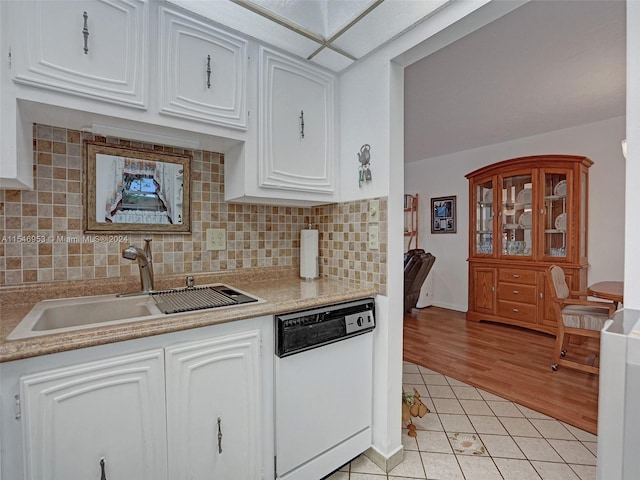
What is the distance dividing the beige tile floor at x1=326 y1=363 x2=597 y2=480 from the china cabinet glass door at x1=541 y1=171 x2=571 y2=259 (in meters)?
2.22

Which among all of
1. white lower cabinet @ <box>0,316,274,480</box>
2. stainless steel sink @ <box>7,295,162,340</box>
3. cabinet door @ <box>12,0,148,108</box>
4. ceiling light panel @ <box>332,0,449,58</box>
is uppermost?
ceiling light panel @ <box>332,0,449,58</box>

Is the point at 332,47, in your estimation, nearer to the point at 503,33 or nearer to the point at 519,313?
the point at 503,33

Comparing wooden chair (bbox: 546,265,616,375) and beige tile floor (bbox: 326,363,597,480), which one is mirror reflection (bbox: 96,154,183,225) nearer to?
beige tile floor (bbox: 326,363,597,480)

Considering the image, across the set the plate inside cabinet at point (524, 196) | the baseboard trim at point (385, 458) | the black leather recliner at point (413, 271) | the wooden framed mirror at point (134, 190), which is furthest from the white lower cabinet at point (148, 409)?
the plate inside cabinet at point (524, 196)

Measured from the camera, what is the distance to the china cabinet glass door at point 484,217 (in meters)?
4.11

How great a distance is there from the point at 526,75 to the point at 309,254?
7.55 feet

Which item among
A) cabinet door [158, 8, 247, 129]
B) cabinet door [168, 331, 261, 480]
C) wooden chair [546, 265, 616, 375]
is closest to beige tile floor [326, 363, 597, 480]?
cabinet door [168, 331, 261, 480]

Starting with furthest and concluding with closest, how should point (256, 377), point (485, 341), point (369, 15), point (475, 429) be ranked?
point (485, 341)
point (475, 429)
point (369, 15)
point (256, 377)

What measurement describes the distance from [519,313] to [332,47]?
3.70m

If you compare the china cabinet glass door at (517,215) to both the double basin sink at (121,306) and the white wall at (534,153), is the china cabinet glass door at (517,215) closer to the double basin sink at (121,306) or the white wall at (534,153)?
the white wall at (534,153)

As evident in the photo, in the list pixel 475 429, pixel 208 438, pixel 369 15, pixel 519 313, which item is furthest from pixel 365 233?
pixel 519 313

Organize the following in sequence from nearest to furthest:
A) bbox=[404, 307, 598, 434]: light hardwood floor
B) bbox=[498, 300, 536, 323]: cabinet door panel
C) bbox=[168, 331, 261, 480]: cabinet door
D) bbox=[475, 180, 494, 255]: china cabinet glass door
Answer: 1. bbox=[168, 331, 261, 480]: cabinet door
2. bbox=[404, 307, 598, 434]: light hardwood floor
3. bbox=[498, 300, 536, 323]: cabinet door panel
4. bbox=[475, 180, 494, 255]: china cabinet glass door

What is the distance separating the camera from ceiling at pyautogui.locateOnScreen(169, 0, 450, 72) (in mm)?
1283

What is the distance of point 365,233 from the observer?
166 centimetres
